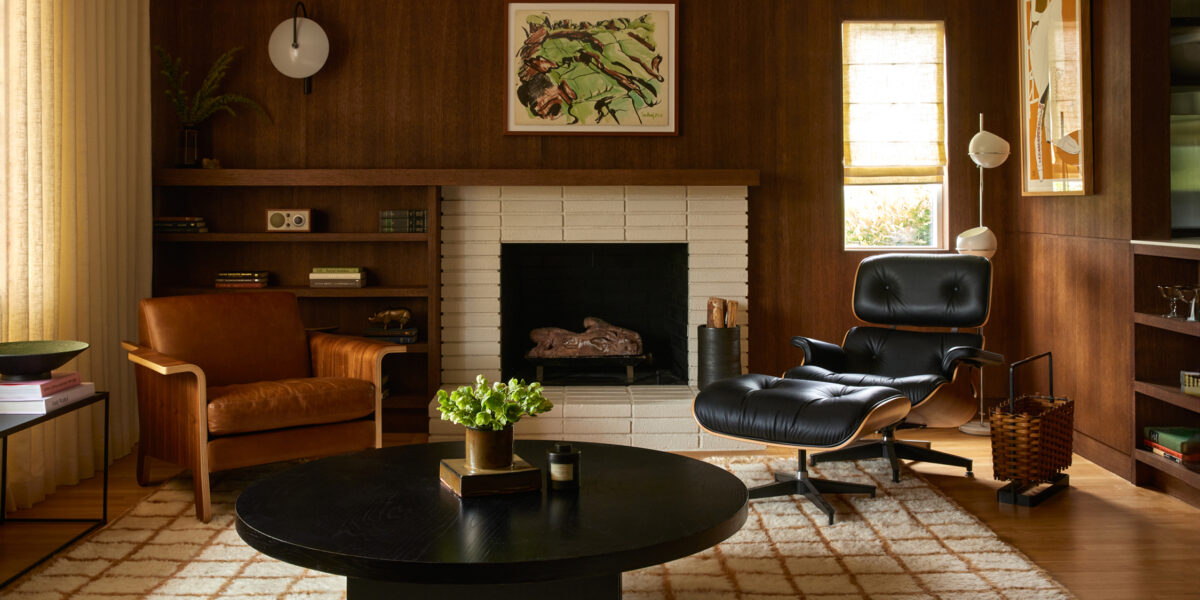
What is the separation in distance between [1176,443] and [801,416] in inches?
58.4

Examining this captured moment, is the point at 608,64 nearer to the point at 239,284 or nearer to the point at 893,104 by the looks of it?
the point at 893,104

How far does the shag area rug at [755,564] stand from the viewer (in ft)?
9.06

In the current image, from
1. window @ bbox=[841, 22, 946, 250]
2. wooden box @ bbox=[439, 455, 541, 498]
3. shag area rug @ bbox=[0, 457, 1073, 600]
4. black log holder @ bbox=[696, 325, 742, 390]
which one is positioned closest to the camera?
wooden box @ bbox=[439, 455, 541, 498]

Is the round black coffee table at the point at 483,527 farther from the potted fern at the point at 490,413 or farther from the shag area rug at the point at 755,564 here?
the shag area rug at the point at 755,564

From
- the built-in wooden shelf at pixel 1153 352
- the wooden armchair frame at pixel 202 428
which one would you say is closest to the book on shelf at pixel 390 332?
the wooden armchair frame at pixel 202 428

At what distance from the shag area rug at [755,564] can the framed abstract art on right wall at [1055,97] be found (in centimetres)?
174

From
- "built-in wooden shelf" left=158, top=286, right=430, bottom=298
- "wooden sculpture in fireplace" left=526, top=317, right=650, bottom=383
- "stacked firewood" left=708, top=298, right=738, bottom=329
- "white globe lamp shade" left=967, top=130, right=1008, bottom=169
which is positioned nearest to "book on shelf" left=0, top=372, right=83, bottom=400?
"built-in wooden shelf" left=158, top=286, right=430, bottom=298

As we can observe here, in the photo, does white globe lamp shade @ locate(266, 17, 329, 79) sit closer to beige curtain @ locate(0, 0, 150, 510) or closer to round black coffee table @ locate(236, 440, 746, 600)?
beige curtain @ locate(0, 0, 150, 510)

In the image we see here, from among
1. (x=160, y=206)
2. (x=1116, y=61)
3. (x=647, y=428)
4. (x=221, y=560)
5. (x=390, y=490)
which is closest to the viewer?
(x=390, y=490)

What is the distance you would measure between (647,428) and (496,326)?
37.4 inches

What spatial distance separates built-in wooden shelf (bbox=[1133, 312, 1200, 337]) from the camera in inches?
140

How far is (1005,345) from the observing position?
5.26 metres

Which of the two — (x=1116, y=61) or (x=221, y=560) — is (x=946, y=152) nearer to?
(x=1116, y=61)

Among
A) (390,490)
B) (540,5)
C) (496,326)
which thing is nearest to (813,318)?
(496,326)
